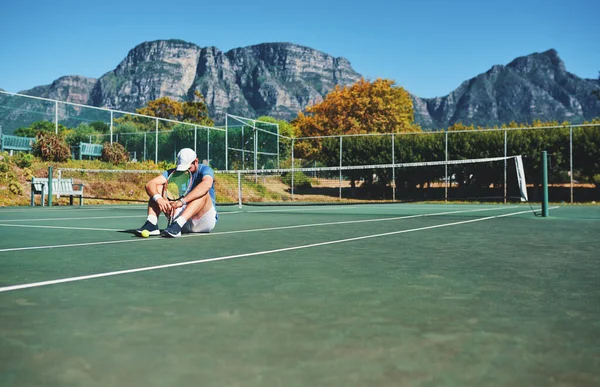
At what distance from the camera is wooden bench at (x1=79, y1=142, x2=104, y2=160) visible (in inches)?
880

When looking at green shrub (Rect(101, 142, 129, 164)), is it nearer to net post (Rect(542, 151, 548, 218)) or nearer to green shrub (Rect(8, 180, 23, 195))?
green shrub (Rect(8, 180, 23, 195))

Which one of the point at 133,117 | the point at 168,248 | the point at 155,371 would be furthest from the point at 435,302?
the point at 133,117

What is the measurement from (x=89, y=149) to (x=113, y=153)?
3.22 feet

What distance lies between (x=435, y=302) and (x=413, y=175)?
23227 mm

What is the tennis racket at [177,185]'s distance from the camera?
6734 millimetres

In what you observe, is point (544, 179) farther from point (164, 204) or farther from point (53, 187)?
point (53, 187)

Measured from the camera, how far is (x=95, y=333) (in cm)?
234

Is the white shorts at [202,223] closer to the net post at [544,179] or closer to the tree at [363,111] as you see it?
the net post at [544,179]

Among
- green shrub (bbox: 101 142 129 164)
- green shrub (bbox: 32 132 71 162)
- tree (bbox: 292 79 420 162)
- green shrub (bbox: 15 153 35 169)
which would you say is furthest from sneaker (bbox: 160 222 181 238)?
tree (bbox: 292 79 420 162)

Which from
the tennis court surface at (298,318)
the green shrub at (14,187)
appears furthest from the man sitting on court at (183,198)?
the green shrub at (14,187)

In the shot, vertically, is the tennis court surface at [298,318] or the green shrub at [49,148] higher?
the green shrub at [49,148]

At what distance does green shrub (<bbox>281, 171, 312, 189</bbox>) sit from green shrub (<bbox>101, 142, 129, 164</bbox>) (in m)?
7.36

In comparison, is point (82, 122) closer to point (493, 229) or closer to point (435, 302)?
point (493, 229)

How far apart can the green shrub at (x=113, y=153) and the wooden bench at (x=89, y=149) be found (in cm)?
19
